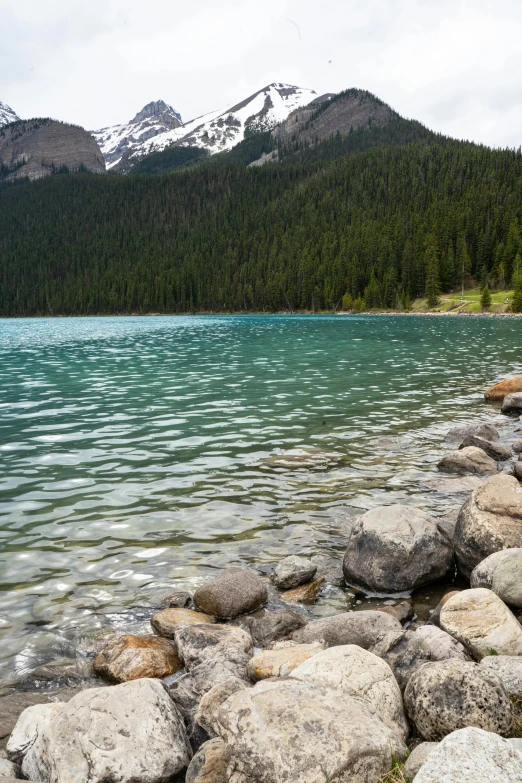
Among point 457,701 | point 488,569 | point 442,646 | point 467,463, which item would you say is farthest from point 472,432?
point 457,701

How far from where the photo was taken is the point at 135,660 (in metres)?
6.92

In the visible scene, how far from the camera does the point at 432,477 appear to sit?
1426 cm

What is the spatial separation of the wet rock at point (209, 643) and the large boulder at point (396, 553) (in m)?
2.59

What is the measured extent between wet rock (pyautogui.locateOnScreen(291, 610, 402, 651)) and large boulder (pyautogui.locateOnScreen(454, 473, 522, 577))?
2.71 metres

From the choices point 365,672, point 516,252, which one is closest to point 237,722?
point 365,672

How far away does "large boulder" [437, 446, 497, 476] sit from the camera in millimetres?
14508

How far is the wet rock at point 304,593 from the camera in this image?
8.77 meters

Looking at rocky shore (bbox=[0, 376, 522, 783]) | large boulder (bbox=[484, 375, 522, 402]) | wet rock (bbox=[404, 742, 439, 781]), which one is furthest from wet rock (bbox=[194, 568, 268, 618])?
large boulder (bbox=[484, 375, 522, 402])

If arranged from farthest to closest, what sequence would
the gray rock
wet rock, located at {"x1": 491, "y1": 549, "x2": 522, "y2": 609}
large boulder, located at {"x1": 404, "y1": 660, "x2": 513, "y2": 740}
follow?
1. the gray rock
2. wet rock, located at {"x1": 491, "y1": 549, "x2": 522, "y2": 609}
3. large boulder, located at {"x1": 404, "y1": 660, "x2": 513, "y2": 740}

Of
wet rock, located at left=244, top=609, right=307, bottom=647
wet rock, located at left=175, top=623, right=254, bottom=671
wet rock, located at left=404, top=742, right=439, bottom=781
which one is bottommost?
wet rock, located at left=244, top=609, right=307, bottom=647

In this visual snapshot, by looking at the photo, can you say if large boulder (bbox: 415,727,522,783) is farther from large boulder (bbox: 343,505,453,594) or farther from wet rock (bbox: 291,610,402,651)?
large boulder (bbox: 343,505,453,594)

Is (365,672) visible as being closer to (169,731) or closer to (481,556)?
(169,731)

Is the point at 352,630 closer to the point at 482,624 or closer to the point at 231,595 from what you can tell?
the point at 482,624

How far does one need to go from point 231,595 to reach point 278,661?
236cm
